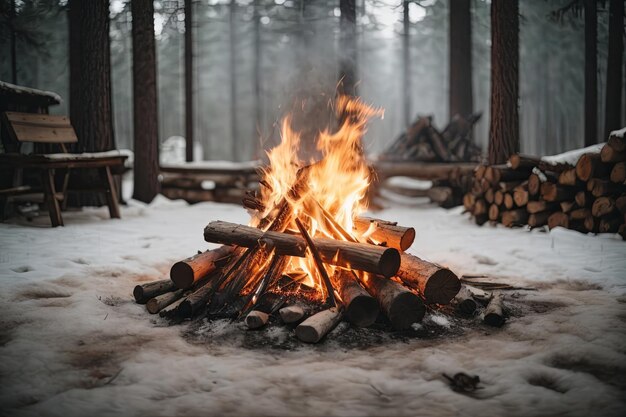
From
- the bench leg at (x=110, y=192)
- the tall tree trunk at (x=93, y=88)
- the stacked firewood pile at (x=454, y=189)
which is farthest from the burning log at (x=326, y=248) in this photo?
the stacked firewood pile at (x=454, y=189)

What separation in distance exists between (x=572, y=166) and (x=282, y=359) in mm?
6274

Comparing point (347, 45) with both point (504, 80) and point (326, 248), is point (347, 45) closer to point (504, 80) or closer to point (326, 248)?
point (504, 80)

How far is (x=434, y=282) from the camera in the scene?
13.0ft

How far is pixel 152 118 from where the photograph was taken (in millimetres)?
11469

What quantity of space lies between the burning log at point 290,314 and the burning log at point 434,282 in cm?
Answer: 107

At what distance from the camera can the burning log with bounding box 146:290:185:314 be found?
408 cm

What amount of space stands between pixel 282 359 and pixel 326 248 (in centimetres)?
124

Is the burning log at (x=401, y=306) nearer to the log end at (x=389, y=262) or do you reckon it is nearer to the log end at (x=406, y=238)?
the log end at (x=389, y=262)

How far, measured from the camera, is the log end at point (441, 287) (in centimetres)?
396

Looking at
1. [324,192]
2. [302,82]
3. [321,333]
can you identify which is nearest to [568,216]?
[324,192]

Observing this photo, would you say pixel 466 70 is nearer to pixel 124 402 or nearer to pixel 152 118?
pixel 152 118

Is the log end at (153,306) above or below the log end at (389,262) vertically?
below

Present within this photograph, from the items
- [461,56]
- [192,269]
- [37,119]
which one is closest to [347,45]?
[461,56]

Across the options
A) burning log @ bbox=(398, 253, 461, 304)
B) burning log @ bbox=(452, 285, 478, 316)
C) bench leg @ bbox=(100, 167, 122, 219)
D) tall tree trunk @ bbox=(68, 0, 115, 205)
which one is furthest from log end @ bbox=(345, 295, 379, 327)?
tall tree trunk @ bbox=(68, 0, 115, 205)
